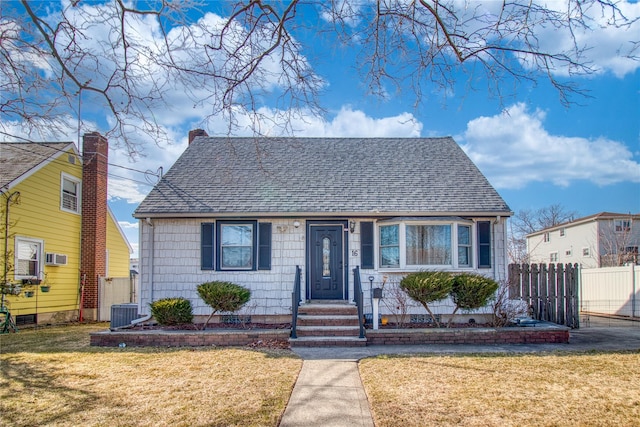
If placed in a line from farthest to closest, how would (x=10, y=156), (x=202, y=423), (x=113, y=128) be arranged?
(x=10, y=156) → (x=113, y=128) → (x=202, y=423)

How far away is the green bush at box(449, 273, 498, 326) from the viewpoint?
10820mm

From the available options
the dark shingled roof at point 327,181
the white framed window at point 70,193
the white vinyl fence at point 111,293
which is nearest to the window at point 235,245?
the dark shingled roof at point 327,181

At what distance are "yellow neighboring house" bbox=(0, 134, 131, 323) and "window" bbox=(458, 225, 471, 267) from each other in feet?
34.8

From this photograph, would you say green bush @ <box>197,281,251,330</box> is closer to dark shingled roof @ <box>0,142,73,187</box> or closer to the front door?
the front door

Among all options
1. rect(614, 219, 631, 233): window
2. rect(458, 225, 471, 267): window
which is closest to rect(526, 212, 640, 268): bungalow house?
rect(614, 219, 631, 233): window

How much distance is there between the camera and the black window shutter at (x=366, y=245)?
1202 cm

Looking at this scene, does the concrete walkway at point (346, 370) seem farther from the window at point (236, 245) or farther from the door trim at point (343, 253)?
the window at point (236, 245)

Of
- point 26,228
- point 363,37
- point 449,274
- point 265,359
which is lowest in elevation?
point 265,359

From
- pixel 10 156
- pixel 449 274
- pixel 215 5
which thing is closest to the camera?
pixel 215 5

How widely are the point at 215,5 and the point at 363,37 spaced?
65.4 inches

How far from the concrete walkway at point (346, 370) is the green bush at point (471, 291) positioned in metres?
1.33

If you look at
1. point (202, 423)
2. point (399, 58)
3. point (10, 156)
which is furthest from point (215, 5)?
point (10, 156)

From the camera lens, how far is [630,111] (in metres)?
7.63

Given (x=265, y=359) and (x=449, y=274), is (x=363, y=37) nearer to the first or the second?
(x=265, y=359)
